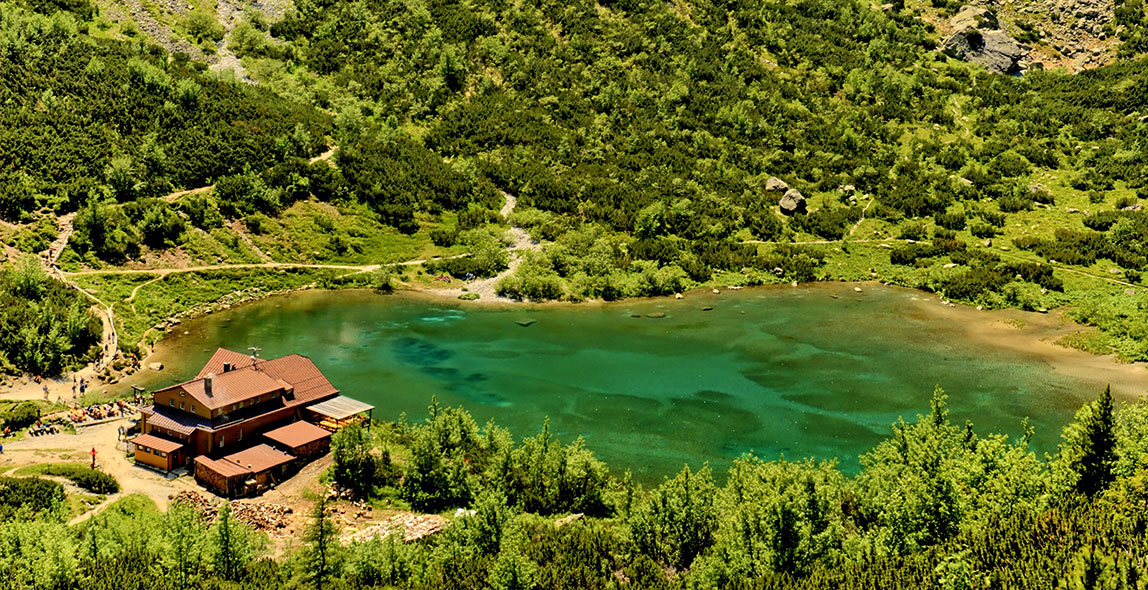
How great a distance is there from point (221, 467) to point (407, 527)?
41.6 ft

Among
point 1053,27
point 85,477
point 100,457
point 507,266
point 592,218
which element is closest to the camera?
point 85,477

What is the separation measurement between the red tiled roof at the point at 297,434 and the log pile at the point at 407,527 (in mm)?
9685

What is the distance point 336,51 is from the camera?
13162 centimetres

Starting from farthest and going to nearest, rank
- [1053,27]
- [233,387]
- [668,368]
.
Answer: [1053,27]
[668,368]
[233,387]

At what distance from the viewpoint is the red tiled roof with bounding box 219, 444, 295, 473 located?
48.1 m

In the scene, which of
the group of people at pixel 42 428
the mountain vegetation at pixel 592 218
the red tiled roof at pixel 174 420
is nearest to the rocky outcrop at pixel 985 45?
the mountain vegetation at pixel 592 218

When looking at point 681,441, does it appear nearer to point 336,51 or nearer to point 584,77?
point 584,77

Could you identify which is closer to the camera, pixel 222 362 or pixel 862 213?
pixel 222 362

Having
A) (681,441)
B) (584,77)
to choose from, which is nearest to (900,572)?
(681,441)

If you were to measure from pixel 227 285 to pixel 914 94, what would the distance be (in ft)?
382

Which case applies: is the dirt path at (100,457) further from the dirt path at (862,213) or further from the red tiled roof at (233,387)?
the dirt path at (862,213)

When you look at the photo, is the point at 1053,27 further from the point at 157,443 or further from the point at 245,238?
the point at 157,443

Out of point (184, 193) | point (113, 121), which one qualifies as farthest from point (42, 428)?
point (113, 121)

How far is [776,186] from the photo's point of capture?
117 meters
